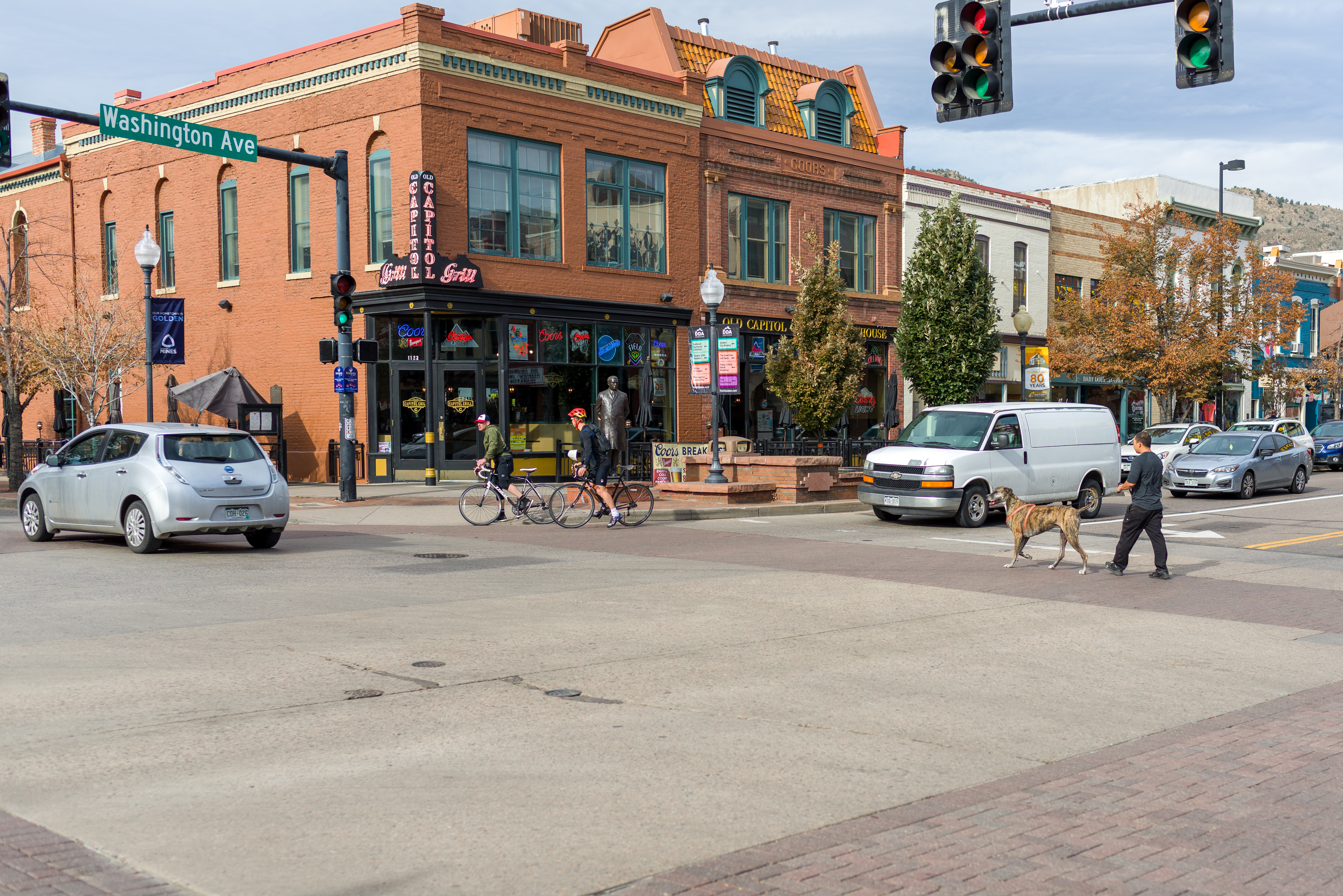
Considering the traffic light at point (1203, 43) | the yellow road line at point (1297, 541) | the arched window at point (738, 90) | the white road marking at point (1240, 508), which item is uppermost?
the arched window at point (738, 90)

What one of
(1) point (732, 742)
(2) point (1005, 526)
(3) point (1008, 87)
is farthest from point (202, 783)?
(2) point (1005, 526)

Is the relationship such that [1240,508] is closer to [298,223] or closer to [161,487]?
[161,487]

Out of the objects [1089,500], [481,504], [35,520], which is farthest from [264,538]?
[1089,500]

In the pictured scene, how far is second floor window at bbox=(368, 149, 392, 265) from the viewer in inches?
1027

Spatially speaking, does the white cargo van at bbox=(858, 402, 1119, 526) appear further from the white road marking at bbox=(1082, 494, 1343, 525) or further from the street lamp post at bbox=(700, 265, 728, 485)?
the street lamp post at bbox=(700, 265, 728, 485)

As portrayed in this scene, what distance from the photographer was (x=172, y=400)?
28.5 metres

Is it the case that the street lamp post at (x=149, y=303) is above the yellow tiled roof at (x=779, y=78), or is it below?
below

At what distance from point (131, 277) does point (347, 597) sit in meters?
25.2

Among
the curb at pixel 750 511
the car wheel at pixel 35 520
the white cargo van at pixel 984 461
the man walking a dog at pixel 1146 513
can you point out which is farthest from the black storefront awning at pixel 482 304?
the man walking a dog at pixel 1146 513

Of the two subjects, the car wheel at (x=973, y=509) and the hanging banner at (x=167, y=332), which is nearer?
the car wheel at (x=973, y=509)

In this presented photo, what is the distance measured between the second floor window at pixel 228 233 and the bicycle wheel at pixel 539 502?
48.0 ft

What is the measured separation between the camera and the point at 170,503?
1406cm

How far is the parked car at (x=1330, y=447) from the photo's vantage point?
38188 mm

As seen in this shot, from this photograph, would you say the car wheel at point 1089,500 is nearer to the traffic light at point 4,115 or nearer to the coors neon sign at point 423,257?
the coors neon sign at point 423,257
